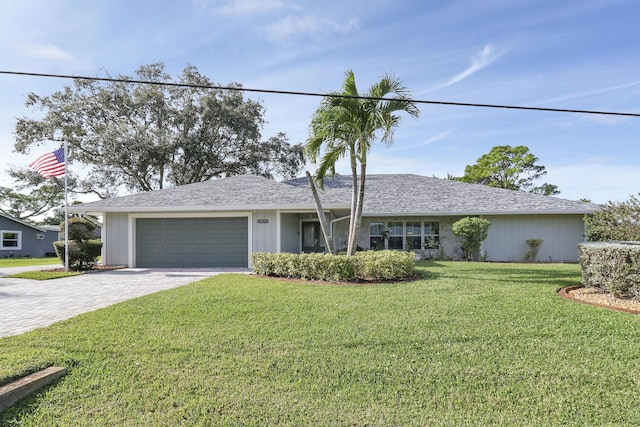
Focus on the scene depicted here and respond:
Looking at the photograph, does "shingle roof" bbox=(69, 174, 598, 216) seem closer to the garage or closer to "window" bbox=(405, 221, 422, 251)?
the garage

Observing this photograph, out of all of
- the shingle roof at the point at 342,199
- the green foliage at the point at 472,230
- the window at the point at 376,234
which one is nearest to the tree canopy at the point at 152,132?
the shingle roof at the point at 342,199

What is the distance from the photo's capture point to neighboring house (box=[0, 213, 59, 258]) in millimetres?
25508

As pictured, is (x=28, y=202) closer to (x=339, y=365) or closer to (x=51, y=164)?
(x=51, y=164)

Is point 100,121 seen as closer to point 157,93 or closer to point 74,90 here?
point 74,90

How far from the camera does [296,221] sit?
16.9 m

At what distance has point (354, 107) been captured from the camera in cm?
971

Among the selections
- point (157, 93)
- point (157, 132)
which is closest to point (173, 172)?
point (157, 132)

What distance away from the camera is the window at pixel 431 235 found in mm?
16469

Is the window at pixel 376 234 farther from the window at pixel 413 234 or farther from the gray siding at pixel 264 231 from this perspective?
the gray siding at pixel 264 231

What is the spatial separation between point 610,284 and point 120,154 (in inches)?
1035

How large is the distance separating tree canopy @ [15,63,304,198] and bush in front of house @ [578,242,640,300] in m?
23.4

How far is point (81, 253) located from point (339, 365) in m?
12.9

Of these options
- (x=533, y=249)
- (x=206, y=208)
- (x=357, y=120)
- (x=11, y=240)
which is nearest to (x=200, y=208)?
(x=206, y=208)

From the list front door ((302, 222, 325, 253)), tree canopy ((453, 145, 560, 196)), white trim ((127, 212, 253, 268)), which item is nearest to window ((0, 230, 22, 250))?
white trim ((127, 212, 253, 268))
